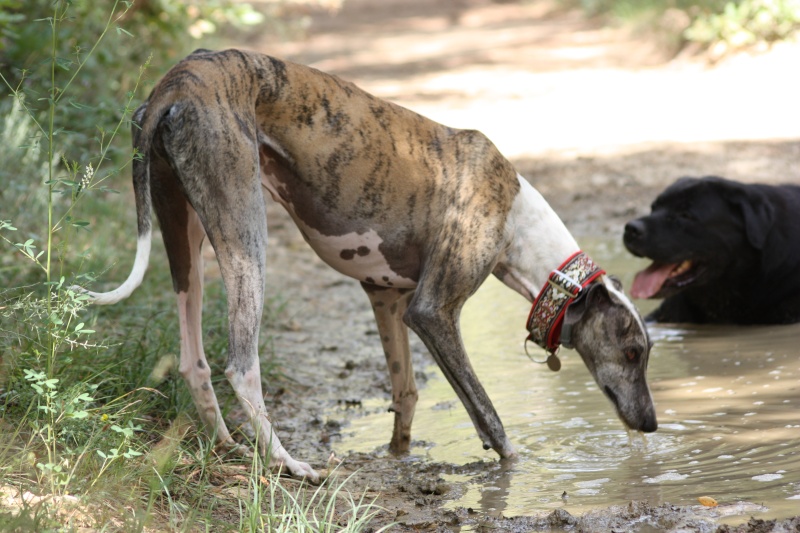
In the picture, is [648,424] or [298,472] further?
[648,424]

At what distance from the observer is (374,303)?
16.8ft

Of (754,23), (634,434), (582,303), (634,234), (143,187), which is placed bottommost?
(634,434)

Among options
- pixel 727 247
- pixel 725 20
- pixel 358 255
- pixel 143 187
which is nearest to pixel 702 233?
pixel 727 247

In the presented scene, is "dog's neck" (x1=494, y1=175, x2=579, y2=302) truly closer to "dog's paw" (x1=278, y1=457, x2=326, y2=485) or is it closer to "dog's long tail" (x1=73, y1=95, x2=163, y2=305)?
"dog's paw" (x1=278, y1=457, x2=326, y2=485)

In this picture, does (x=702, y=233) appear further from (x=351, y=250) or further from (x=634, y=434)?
(x=351, y=250)

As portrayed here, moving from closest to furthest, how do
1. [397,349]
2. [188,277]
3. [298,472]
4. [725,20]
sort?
1. [298,472]
2. [188,277]
3. [397,349]
4. [725,20]

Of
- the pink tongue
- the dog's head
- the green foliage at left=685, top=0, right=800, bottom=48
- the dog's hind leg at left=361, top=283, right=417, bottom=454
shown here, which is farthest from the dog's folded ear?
the green foliage at left=685, top=0, right=800, bottom=48

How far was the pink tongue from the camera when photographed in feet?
21.7

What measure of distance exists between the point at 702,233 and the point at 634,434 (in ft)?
6.63

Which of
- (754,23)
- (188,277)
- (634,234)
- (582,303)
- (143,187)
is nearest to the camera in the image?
(143,187)

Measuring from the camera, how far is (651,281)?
667 centimetres

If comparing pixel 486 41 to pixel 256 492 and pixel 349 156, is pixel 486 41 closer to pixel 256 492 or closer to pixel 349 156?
pixel 349 156

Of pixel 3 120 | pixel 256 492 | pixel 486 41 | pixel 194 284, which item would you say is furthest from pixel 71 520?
pixel 486 41

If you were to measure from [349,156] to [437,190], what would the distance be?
0.47m
